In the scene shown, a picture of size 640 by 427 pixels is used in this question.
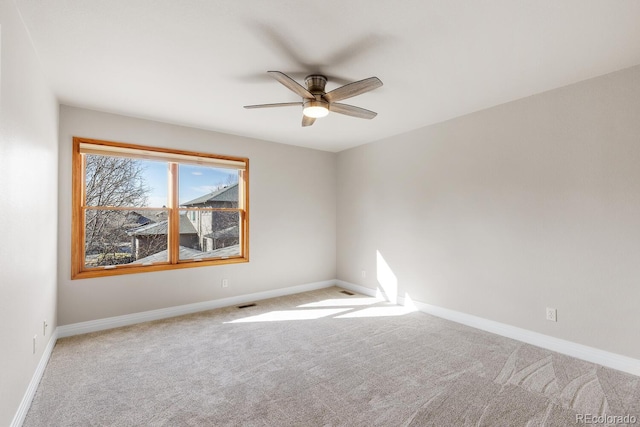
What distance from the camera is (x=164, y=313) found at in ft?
12.6

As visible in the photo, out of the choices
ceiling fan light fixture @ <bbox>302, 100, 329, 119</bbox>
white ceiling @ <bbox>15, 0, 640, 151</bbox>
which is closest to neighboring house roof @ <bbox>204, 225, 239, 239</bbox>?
white ceiling @ <bbox>15, 0, 640, 151</bbox>

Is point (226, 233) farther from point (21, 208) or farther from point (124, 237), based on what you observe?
point (21, 208)

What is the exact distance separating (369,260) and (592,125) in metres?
3.26

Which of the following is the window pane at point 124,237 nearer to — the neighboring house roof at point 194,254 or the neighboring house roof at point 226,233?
the neighboring house roof at point 194,254

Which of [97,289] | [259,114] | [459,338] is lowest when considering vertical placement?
[459,338]

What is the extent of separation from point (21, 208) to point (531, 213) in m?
4.41

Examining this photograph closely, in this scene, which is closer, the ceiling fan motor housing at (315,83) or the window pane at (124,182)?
the ceiling fan motor housing at (315,83)

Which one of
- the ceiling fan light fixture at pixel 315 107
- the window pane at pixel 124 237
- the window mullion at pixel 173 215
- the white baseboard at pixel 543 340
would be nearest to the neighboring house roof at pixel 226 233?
the window mullion at pixel 173 215

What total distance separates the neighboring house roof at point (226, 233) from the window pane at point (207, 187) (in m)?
0.36

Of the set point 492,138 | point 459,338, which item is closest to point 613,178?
point 492,138

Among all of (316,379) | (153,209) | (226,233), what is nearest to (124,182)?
(153,209)

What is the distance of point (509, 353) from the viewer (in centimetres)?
284

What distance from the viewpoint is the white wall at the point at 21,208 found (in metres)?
1.66

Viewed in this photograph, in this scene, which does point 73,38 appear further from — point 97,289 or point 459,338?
point 459,338
